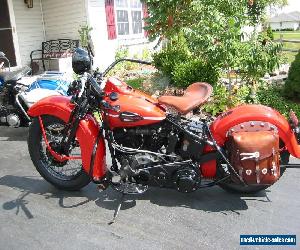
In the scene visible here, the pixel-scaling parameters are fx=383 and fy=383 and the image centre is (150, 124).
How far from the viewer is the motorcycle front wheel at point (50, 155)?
154 inches

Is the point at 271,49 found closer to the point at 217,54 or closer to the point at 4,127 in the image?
the point at 217,54

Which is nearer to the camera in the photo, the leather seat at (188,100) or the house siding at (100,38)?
the leather seat at (188,100)

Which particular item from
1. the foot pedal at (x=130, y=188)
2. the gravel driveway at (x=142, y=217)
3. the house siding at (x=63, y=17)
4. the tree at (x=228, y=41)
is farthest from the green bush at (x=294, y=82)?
the house siding at (x=63, y=17)

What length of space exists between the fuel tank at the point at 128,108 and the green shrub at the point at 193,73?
389 cm

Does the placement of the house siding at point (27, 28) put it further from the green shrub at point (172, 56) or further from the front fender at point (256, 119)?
the front fender at point (256, 119)

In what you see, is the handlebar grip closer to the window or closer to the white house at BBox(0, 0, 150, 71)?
the white house at BBox(0, 0, 150, 71)

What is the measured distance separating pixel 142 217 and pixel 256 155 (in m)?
1.16

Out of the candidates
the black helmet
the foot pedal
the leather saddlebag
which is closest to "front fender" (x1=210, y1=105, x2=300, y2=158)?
the leather saddlebag

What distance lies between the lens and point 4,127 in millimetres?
6609

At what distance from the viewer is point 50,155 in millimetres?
3990

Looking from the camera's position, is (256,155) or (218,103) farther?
(218,103)

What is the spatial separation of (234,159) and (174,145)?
548 millimetres

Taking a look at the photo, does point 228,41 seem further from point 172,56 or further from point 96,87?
point 96,87

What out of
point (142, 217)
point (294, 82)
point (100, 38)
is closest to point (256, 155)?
point (142, 217)
